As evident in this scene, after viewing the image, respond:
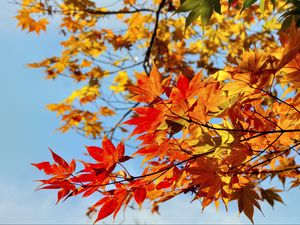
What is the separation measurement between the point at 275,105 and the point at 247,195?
0.30 m

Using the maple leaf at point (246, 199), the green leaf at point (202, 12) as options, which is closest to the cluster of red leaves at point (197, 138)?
the maple leaf at point (246, 199)

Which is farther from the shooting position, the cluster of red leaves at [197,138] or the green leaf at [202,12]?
the green leaf at [202,12]

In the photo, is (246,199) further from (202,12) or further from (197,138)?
(202,12)

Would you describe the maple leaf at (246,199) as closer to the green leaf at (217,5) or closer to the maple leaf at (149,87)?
the maple leaf at (149,87)

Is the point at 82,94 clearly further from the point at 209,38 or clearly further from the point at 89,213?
the point at 209,38

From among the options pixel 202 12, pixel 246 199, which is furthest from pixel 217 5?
pixel 246 199

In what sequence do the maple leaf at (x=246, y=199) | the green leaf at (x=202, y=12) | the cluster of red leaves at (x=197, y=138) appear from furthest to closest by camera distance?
the green leaf at (x=202, y=12) → the maple leaf at (x=246, y=199) → the cluster of red leaves at (x=197, y=138)

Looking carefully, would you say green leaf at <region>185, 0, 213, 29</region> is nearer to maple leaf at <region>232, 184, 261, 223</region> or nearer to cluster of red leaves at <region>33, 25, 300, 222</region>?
cluster of red leaves at <region>33, 25, 300, 222</region>

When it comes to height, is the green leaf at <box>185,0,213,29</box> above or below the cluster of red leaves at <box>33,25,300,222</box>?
above

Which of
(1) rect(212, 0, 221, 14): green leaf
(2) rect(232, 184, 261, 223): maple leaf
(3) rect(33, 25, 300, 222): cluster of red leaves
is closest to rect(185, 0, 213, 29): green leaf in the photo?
(1) rect(212, 0, 221, 14): green leaf

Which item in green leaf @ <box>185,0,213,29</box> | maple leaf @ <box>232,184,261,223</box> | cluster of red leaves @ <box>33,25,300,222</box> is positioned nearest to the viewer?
cluster of red leaves @ <box>33,25,300,222</box>

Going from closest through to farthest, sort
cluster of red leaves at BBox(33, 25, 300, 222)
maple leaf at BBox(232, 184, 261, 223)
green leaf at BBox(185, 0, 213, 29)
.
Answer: cluster of red leaves at BBox(33, 25, 300, 222)
maple leaf at BBox(232, 184, 261, 223)
green leaf at BBox(185, 0, 213, 29)

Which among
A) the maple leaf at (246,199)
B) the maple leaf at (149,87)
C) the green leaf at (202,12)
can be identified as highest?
the green leaf at (202,12)

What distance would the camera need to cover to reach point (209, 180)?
1.02 m
